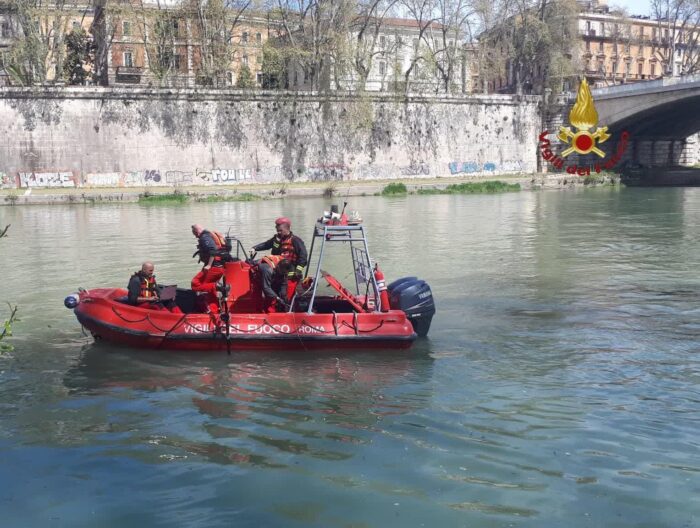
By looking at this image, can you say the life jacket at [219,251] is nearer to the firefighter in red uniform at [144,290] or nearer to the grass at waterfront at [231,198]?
the firefighter in red uniform at [144,290]

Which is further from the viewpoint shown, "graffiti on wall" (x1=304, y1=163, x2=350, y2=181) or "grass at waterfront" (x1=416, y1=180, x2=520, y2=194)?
"graffiti on wall" (x1=304, y1=163, x2=350, y2=181)

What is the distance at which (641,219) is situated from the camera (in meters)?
26.5

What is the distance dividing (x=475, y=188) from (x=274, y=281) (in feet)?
104

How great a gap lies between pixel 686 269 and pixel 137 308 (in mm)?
11383

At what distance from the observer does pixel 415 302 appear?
10.4 metres

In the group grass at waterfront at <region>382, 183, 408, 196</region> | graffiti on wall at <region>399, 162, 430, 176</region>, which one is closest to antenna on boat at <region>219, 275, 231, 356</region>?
grass at waterfront at <region>382, 183, 408, 196</region>

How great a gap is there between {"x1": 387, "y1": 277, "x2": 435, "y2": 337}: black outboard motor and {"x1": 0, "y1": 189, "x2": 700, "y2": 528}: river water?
0.39 m

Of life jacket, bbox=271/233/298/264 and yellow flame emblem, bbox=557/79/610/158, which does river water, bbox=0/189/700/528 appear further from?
yellow flame emblem, bbox=557/79/610/158

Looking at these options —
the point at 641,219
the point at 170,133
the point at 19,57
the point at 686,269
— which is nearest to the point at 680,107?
the point at 641,219

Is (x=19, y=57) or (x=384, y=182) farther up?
(x=19, y=57)

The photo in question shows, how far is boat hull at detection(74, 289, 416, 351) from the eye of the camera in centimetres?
994

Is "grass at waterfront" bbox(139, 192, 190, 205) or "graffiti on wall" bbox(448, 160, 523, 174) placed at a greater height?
"graffiti on wall" bbox(448, 160, 523, 174)

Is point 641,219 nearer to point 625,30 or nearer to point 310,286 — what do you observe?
point 310,286

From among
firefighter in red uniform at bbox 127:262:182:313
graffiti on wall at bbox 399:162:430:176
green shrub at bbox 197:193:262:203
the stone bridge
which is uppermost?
the stone bridge
